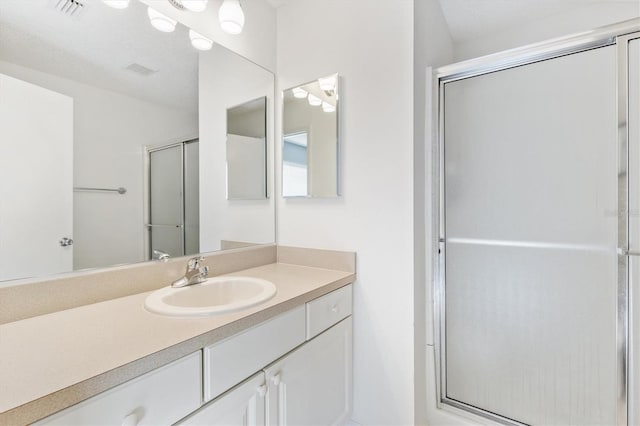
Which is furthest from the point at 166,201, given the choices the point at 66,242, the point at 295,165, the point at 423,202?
the point at 423,202

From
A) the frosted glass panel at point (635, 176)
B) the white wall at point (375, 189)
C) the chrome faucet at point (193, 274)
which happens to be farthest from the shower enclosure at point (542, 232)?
the chrome faucet at point (193, 274)

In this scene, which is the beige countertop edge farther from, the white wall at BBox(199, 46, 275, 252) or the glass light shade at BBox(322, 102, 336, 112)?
the glass light shade at BBox(322, 102, 336, 112)

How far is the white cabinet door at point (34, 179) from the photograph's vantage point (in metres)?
0.87

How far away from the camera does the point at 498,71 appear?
1394 mm

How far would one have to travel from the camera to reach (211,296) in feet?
4.09

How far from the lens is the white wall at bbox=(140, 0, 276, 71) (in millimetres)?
1311

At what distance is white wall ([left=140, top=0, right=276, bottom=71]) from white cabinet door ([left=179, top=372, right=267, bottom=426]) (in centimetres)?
152

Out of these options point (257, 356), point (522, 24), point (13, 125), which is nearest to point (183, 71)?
point (13, 125)

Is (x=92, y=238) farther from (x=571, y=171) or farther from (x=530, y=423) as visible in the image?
(x=530, y=423)

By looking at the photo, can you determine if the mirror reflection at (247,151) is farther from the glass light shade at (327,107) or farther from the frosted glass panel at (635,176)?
the frosted glass panel at (635,176)

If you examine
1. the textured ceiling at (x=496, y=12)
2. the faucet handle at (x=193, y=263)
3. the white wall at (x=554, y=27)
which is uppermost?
the textured ceiling at (x=496, y=12)

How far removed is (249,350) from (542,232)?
4.50ft

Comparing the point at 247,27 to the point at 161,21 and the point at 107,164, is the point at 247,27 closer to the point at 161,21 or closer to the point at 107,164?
the point at 161,21

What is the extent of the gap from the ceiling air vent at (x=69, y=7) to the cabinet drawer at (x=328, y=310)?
1391mm
